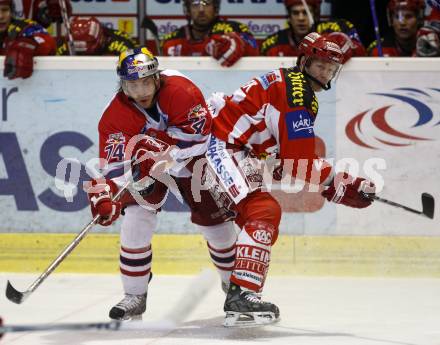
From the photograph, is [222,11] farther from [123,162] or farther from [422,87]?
[123,162]

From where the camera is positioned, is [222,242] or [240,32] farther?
Result: [240,32]

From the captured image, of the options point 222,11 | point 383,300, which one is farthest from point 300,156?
point 222,11

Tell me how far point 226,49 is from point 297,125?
5.80 feet

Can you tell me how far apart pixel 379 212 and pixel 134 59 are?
2.21m

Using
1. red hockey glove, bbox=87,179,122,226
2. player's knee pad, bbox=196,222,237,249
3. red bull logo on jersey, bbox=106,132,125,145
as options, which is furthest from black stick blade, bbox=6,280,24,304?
player's knee pad, bbox=196,222,237,249

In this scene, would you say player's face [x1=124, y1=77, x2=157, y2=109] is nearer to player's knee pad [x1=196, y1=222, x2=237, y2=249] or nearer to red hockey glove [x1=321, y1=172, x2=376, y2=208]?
player's knee pad [x1=196, y1=222, x2=237, y2=249]

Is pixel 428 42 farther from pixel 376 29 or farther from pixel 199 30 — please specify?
pixel 199 30

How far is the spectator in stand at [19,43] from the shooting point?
6762 mm

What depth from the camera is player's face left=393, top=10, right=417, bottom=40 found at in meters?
7.30

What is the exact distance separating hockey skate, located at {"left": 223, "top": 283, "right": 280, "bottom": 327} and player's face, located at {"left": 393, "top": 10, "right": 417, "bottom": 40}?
2822 mm

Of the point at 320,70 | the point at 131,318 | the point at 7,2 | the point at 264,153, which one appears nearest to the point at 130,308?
the point at 131,318

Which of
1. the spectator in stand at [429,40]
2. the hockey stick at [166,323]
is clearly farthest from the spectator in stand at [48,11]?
the hockey stick at [166,323]

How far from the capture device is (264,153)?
17.4 feet

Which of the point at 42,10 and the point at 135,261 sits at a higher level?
the point at 42,10
